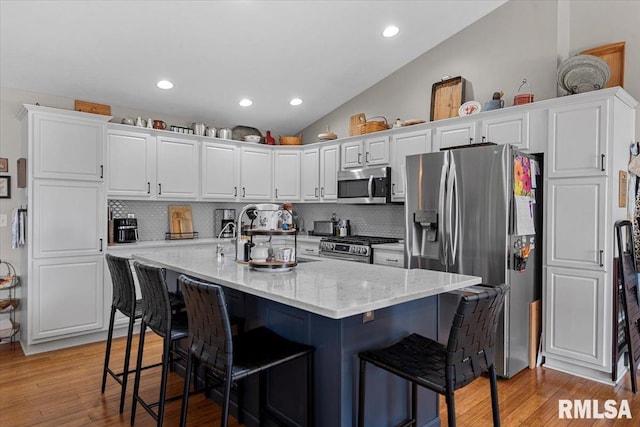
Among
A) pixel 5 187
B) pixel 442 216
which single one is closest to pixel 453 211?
pixel 442 216

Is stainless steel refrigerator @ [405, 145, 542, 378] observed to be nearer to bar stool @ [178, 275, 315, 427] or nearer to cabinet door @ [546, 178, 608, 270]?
cabinet door @ [546, 178, 608, 270]

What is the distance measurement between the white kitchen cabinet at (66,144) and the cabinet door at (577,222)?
4251 mm

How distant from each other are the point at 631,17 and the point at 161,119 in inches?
193

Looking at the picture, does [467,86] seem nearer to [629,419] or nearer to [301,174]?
[301,174]

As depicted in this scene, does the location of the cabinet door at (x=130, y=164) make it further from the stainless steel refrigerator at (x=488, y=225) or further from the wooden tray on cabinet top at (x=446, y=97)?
the wooden tray on cabinet top at (x=446, y=97)

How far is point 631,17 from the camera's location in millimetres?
3324

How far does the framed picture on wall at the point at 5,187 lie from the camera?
3.91m

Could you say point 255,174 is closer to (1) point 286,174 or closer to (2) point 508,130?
(1) point 286,174

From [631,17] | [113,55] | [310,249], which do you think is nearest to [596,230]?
[631,17]

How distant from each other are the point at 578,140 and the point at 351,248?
241 centimetres

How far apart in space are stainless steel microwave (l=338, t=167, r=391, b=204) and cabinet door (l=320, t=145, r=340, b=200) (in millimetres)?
152

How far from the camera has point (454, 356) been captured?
156 cm

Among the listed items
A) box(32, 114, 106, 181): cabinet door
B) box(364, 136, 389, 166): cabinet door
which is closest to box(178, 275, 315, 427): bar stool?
box(32, 114, 106, 181): cabinet door

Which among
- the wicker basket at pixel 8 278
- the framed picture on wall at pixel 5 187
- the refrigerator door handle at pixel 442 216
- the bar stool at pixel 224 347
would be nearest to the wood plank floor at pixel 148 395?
the wicker basket at pixel 8 278
